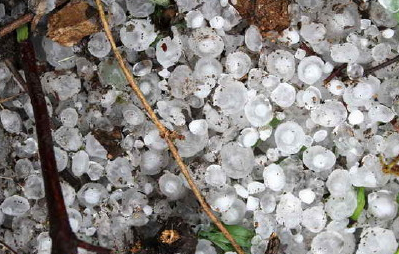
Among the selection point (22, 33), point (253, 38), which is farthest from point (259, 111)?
point (22, 33)

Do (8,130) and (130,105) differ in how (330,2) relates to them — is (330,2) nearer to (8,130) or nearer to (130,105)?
(130,105)

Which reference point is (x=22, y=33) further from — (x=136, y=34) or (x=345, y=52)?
(x=345, y=52)

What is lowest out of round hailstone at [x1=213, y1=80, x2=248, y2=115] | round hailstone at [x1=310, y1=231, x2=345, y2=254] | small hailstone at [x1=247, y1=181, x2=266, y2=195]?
round hailstone at [x1=310, y1=231, x2=345, y2=254]

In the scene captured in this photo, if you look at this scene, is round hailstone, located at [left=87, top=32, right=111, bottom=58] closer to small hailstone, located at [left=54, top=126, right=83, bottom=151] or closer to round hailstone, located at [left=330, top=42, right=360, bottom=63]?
small hailstone, located at [left=54, top=126, right=83, bottom=151]

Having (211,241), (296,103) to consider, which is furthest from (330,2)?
(211,241)

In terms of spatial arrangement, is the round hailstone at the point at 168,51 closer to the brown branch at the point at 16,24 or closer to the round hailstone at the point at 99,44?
the round hailstone at the point at 99,44

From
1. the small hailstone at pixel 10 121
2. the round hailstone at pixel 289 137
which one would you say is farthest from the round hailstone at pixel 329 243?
the small hailstone at pixel 10 121

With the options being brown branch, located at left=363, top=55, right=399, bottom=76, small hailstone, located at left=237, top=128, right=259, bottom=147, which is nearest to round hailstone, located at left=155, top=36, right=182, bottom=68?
small hailstone, located at left=237, top=128, right=259, bottom=147
